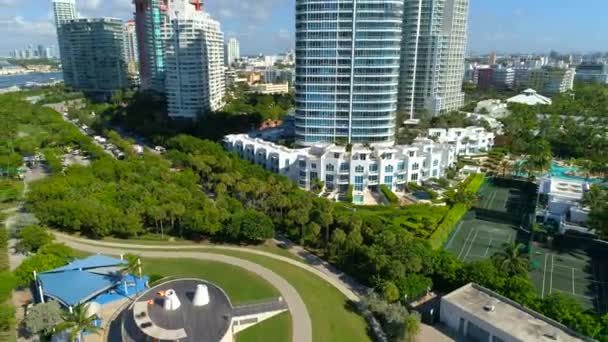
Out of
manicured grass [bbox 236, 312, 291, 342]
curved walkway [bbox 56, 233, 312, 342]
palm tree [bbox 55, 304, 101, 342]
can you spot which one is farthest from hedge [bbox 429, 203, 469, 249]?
palm tree [bbox 55, 304, 101, 342]

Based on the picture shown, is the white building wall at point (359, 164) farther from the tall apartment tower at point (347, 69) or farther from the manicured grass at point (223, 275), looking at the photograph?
the manicured grass at point (223, 275)

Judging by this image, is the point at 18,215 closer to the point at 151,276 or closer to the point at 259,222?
the point at 151,276

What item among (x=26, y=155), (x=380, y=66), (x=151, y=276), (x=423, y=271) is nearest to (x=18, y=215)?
(x=151, y=276)

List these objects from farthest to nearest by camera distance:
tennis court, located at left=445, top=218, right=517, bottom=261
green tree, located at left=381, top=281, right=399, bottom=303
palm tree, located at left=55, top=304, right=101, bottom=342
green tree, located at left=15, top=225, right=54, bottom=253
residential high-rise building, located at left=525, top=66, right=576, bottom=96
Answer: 1. residential high-rise building, located at left=525, top=66, right=576, bottom=96
2. tennis court, located at left=445, top=218, right=517, bottom=261
3. green tree, located at left=15, top=225, right=54, bottom=253
4. green tree, located at left=381, top=281, right=399, bottom=303
5. palm tree, located at left=55, top=304, right=101, bottom=342

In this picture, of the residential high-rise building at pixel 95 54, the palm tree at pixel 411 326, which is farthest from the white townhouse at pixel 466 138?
the residential high-rise building at pixel 95 54

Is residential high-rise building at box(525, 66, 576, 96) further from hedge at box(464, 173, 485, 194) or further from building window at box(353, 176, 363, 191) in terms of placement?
building window at box(353, 176, 363, 191)
